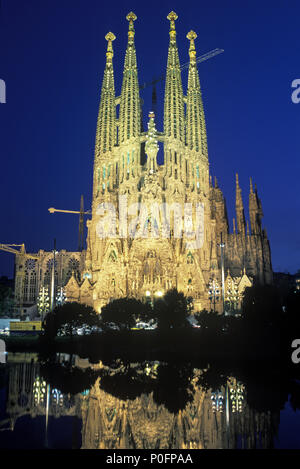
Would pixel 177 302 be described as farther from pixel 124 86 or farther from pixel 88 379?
pixel 124 86

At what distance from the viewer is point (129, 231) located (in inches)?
3007

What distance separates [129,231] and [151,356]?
135 feet

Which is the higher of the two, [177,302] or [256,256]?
[256,256]

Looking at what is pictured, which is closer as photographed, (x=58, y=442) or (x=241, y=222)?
(x=58, y=442)

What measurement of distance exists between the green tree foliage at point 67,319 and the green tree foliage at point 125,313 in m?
2.05

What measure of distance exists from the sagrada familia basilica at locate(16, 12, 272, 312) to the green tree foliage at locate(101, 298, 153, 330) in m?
21.4

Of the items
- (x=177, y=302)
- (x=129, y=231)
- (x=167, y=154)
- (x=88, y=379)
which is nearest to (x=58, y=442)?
(x=88, y=379)

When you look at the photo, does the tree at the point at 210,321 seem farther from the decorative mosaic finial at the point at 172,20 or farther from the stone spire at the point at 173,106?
the decorative mosaic finial at the point at 172,20

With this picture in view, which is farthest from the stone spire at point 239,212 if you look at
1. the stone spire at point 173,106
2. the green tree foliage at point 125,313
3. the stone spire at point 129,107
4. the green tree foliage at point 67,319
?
the green tree foliage at point 67,319

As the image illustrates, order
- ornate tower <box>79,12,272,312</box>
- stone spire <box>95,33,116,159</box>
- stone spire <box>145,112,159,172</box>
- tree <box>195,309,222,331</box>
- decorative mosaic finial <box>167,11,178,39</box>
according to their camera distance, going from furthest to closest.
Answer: decorative mosaic finial <box>167,11,178,39</box>, stone spire <box>95,33,116,159</box>, stone spire <box>145,112,159,172</box>, ornate tower <box>79,12,272,312</box>, tree <box>195,309,222,331</box>

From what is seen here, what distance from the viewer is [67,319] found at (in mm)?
45688
